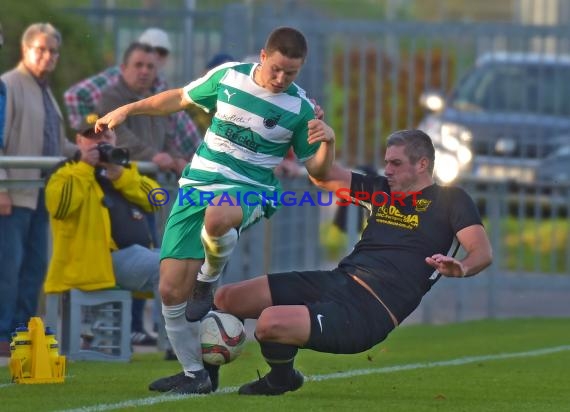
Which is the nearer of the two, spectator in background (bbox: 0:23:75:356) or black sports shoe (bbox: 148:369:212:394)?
black sports shoe (bbox: 148:369:212:394)

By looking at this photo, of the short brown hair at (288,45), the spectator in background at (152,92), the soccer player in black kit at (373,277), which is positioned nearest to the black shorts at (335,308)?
the soccer player in black kit at (373,277)

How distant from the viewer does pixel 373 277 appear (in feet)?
27.5

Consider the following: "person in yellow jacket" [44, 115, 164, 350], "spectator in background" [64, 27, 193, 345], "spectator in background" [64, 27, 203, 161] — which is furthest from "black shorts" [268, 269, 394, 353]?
"spectator in background" [64, 27, 203, 161]

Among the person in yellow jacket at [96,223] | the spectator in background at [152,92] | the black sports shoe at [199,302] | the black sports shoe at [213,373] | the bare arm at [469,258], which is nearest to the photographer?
the bare arm at [469,258]

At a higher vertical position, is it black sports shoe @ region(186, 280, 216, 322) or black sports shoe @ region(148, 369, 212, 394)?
black sports shoe @ region(186, 280, 216, 322)

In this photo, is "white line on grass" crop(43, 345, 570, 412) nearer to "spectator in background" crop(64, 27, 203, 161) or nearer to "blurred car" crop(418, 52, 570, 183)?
"spectator in background" crop(64, 27, 203, 161)

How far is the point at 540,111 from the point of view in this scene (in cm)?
1526

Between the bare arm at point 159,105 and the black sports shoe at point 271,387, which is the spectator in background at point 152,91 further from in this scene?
the black sports shoe at point 271,387

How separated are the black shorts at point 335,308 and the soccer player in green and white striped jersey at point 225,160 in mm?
391

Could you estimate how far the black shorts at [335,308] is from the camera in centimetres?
816

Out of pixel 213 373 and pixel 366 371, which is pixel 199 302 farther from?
pixel 366 371

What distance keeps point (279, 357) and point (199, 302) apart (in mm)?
553

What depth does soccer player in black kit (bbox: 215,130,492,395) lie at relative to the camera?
26.7ft

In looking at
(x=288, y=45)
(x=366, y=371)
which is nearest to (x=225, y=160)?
(x=288, y=45)
